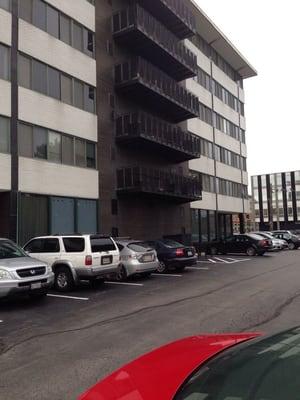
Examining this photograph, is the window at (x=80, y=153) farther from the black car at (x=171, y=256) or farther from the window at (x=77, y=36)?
the black car at (x=171, y=256)

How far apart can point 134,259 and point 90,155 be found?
1012cm

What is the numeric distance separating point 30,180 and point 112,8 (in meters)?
12.8

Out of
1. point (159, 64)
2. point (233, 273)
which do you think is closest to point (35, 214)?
point (233, 273)

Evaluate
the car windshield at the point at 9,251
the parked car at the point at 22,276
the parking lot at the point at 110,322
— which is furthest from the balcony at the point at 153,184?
the parked car at the point at 22,276

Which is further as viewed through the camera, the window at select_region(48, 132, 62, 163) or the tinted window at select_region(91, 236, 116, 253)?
the window at select_region(48, 132, 62, 163)

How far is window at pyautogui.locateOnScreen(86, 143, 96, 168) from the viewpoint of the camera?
80.5 feet

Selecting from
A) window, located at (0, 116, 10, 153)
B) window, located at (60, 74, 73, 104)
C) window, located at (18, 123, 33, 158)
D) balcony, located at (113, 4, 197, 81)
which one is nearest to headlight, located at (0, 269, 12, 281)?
window, located at (0, 116, 10, 153)

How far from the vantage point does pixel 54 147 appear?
72.9 feet

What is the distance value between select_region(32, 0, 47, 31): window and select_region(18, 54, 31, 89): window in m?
2.02

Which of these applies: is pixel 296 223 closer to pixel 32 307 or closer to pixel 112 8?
pixel 112 8

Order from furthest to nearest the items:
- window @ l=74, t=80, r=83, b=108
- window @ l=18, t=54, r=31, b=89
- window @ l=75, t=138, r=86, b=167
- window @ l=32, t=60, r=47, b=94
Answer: window @ l=74, t=80, r=83, b=108
window @ l=75, t=138, r=86, b=167
window @ l=32, t=60, r=47, b=94
window @ l=18, t=54, r=31, b=89

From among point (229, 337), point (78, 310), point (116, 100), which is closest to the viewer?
point (229, 337)

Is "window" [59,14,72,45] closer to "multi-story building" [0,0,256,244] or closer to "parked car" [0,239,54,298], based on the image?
"multi-story building" [0,0,256,244]

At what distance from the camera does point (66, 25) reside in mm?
23672
